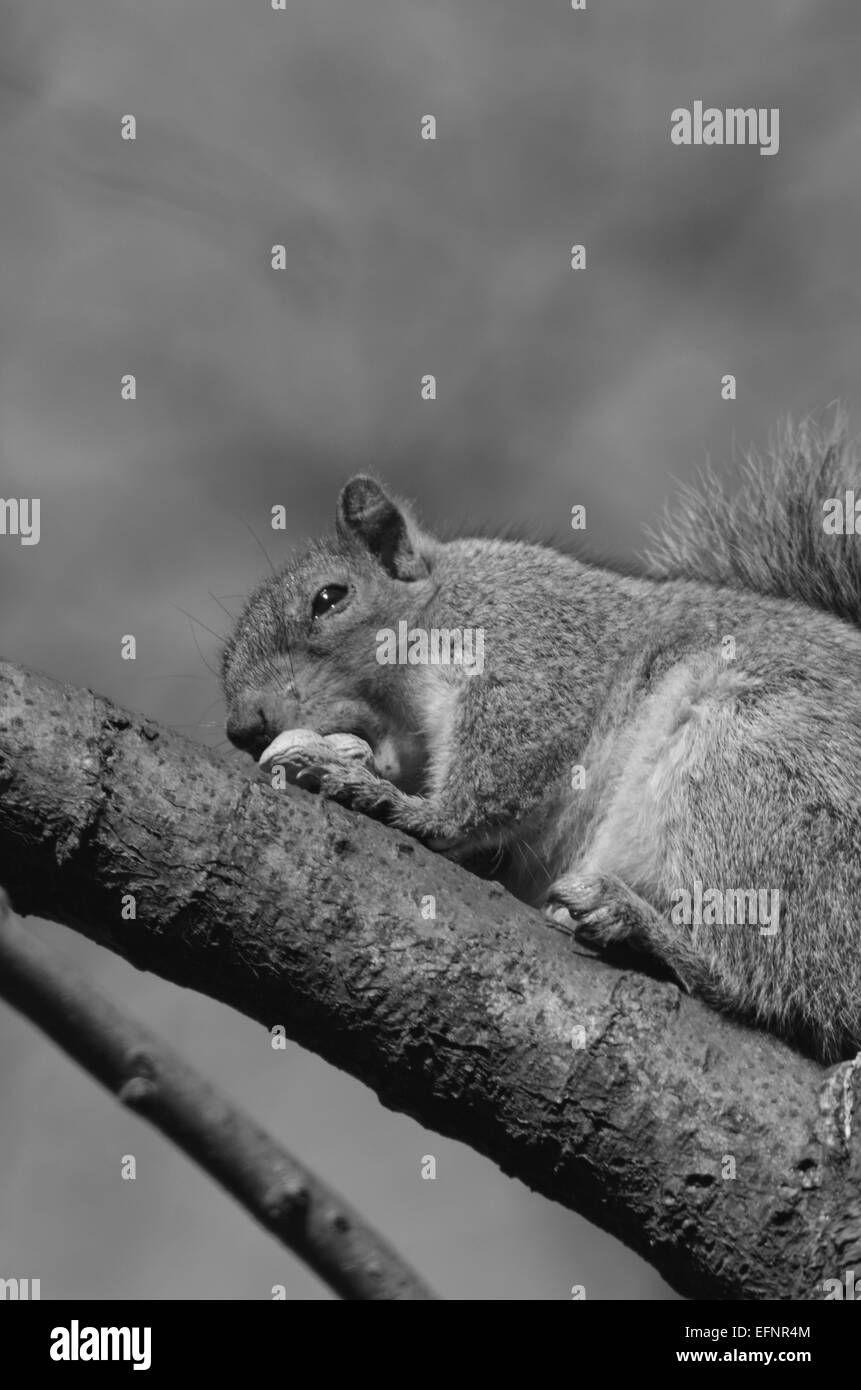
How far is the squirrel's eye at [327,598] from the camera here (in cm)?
346

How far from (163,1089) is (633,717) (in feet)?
7.08

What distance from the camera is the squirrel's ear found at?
11.7 feet

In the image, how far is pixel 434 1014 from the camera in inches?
84.2

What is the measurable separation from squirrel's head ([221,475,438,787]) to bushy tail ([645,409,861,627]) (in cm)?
70

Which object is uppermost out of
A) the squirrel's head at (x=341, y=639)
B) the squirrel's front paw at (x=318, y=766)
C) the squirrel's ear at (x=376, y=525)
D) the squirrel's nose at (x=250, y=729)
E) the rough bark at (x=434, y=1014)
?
the squirrel's ear at (x=376, y=525)

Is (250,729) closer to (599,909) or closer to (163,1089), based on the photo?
(599,909)

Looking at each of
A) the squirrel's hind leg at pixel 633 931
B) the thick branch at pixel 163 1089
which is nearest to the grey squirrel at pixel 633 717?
the squirrel's hind leg at pixel 633 931

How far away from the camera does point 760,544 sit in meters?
3.73

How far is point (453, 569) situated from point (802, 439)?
117 cm

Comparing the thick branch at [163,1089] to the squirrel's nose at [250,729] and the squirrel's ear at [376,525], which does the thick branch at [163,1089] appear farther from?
the squirrel's ear at [376,525]

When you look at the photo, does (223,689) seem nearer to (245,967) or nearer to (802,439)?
(245,967)

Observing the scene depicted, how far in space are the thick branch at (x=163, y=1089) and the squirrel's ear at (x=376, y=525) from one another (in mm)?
2751

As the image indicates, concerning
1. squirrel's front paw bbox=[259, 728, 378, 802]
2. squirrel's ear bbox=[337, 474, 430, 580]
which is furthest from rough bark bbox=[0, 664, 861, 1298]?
squirrel's ear bbox=[337, 474, 430, 580]

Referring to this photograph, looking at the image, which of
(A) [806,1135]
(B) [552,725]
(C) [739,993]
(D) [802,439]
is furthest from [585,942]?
(D) [802,439]
